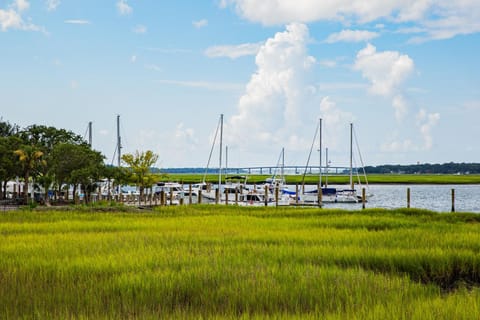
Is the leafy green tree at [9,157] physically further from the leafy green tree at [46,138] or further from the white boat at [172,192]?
the white boat at [172,192]

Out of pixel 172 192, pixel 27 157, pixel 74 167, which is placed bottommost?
pixel 172 192

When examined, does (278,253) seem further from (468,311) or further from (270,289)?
(468,311)

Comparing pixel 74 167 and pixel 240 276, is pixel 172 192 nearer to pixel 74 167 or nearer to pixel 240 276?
pixel 74 167

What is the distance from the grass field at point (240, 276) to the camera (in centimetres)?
829

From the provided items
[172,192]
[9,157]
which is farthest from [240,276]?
[172,192]

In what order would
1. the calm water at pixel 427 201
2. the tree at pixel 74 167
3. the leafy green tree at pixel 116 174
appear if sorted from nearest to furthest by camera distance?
the tree at pixel 74 167
the leafy green tree at pixel 116 174
the calm water at pixel 427 201

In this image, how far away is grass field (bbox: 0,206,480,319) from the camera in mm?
8287

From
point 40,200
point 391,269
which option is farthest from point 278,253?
point 40,200

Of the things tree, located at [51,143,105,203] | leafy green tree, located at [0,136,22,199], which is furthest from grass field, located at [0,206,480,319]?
leafy green tree, located at [0,136,22,199]

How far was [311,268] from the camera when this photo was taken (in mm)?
10938

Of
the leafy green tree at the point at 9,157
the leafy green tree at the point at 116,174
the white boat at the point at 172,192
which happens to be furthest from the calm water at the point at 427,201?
the leafy green tree at the point at 9,157

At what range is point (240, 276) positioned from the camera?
1027cm

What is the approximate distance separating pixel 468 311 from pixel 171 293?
4435 mm

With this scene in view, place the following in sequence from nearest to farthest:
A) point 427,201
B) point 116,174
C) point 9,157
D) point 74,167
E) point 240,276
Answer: point 240,276 → point 9,157 → point 74,167 → point 116,174 → point 427,201
